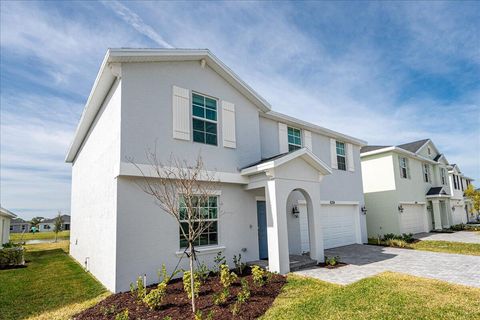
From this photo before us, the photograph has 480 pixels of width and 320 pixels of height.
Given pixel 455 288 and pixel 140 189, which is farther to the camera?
pixel 140 189

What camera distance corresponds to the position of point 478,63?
43.7 feet

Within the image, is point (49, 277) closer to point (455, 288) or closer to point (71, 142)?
point (71, 142)

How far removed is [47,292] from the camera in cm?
855

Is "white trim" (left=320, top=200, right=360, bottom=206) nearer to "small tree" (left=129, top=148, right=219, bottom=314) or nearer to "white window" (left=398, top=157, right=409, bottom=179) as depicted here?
"white window" (left=398, top=157, right=409, bottom=179)

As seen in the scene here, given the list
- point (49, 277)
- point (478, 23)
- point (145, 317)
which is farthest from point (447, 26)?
point (49, 277)

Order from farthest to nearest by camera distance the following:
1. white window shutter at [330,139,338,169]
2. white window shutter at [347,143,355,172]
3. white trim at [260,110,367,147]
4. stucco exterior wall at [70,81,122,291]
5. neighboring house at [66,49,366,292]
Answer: white window shutter at [347,143,355,172] → white window shutter at [330,139,338,169] → white trim at [260,110,367,147] → stucco exterior wall at [70,81,122,291] → neighboring house at [66,49,366,292]

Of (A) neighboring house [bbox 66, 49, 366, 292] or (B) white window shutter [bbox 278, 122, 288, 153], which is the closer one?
(A) neighboring house [bbox 66, 49, 366, 292]

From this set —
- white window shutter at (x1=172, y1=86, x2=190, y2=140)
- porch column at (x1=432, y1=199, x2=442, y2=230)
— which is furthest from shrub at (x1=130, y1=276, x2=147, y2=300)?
porch column at (x1=432, y1=199, x2=442, y2=230)

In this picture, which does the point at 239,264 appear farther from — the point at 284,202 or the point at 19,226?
the point at 19,226

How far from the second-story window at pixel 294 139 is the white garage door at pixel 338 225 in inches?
140

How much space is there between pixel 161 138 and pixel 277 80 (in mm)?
7008

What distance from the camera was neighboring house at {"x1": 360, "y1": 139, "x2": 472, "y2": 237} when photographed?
19.4m

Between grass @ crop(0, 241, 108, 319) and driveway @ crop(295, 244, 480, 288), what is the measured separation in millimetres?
6503

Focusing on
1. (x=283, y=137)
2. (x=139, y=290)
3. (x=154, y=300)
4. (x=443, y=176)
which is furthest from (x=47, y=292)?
(x=443, y=176)
